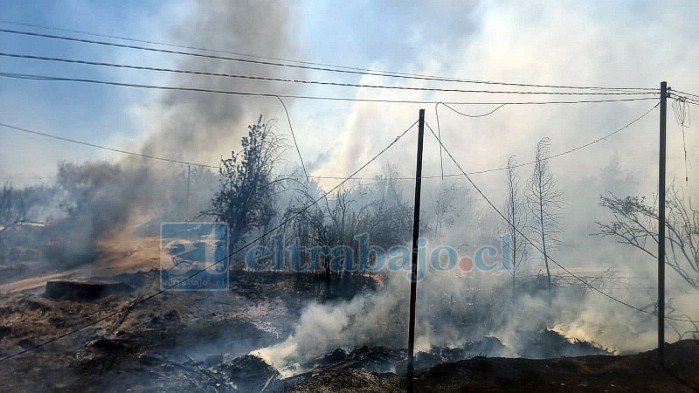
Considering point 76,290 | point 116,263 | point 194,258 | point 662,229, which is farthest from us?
point 194,258

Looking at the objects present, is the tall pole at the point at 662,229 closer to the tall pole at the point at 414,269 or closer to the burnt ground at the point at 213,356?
the burnt ground at the point at 213,356

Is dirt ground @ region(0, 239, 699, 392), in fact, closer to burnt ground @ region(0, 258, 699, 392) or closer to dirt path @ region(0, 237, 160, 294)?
burnt ground @ region(0, 258, 699, 392)

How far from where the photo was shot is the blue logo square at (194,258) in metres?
17.3

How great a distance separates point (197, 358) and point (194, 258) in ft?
33.8

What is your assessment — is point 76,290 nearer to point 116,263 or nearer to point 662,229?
point 116,263

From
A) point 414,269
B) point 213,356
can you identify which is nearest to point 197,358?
point 213,356

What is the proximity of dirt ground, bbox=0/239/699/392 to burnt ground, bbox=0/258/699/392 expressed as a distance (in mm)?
28

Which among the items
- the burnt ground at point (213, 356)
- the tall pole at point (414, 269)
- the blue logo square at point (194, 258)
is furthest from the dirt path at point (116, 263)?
the tall pole at point (414, 269)

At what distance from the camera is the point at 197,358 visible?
10977 mm

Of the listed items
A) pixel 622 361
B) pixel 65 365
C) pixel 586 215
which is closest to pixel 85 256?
pixel 65 365

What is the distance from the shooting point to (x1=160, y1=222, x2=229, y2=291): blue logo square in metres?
17.3

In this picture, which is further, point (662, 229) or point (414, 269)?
point (662, 229)

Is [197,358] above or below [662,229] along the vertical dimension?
below

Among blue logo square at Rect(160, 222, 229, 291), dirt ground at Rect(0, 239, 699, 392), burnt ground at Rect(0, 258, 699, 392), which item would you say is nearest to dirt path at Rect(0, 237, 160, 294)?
dirt ground at Rect(0, 239, 699, 392)
